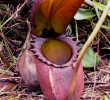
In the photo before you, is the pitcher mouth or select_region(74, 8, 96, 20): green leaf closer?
the pitcher mouth

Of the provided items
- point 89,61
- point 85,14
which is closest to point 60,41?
point 89,61

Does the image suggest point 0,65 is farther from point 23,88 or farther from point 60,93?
point 60,93

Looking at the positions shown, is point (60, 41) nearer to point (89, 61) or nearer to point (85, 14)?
point (89, 61)

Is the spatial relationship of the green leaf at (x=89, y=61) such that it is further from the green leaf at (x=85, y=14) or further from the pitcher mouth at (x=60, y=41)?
the green leaf at (x=85, y=14)

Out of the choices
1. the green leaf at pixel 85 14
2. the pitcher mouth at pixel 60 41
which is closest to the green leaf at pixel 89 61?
the pitcher mouth at pixel 60 41

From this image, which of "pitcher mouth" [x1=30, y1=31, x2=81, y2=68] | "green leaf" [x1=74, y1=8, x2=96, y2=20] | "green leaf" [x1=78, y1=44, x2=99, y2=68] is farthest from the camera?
"green leaf" [x1=74, y1=8, x2=96, y2=20]

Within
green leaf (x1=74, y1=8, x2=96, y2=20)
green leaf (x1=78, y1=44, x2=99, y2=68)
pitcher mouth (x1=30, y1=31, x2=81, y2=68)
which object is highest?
green leaf (x1=74, y1=8, x2=96, y2=20)

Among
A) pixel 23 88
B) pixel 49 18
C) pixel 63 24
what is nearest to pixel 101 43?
pixel 63 24

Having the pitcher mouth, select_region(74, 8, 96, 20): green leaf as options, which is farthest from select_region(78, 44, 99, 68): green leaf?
select_region(74, 8, 96, 20): green leaf

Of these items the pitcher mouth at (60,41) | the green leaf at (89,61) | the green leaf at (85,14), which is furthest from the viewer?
the green leaf at (85,14)

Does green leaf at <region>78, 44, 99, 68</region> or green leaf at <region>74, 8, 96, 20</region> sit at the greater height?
green leaf at <region>74, 8, 96, 20</region>

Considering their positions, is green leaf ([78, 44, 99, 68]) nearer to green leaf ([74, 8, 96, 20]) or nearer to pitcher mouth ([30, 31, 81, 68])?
pitcher mouth ([30, 31, 81, 68])

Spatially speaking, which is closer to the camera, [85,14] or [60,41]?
[60,41]

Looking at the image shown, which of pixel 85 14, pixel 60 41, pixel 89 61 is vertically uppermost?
pixel 85 14
